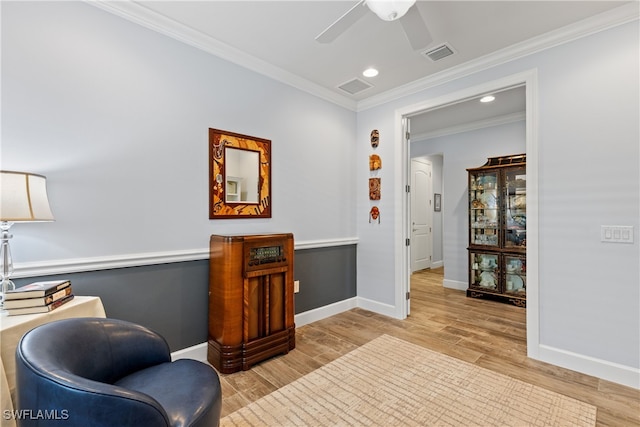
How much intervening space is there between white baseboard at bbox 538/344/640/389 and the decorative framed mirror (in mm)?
2687

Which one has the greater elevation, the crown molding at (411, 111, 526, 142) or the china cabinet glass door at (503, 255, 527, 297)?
the crown molding at (411, 111, 526, 142)

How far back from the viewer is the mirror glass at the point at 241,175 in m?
2.69

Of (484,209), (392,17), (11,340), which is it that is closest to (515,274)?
(484,209)

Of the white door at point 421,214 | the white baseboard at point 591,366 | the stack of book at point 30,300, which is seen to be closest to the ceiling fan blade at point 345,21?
the stack of book at point 30,300

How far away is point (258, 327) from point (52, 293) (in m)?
1.38

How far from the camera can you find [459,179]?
5074 millimetres

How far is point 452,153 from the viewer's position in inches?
202

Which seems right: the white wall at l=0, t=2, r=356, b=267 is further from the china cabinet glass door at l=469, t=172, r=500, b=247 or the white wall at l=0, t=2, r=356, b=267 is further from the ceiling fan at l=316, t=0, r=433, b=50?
the china cabinet glass door at l=469, t=172, r=500, b=247

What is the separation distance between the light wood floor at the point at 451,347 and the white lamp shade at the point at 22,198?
1546mm

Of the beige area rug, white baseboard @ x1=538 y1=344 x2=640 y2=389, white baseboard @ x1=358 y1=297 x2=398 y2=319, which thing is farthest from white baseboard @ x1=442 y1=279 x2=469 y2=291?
the beige area rug

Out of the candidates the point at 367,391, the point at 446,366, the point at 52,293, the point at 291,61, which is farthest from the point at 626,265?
the point at 52,293

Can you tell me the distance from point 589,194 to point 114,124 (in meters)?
3.51

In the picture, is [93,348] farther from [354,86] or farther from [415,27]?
[354,86]

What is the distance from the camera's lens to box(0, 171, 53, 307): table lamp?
1.43 m
